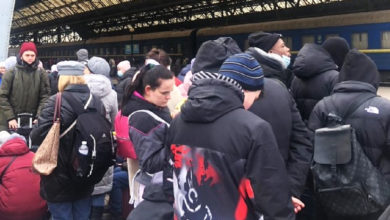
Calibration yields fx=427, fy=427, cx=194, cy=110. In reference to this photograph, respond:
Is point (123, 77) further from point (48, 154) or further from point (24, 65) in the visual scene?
point (48, 154)

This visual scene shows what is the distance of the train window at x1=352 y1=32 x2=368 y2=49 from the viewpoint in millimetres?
14695

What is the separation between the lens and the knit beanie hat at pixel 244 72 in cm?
220

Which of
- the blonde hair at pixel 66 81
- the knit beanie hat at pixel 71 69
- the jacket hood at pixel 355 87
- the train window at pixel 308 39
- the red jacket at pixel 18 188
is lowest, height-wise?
the red jacket at pixel 18 188

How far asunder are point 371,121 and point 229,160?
154 cm

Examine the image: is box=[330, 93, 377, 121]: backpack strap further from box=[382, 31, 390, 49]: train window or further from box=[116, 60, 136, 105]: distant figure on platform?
box=[382, 31, 390, 49]: train window

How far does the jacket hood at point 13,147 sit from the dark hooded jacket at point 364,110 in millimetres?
2668

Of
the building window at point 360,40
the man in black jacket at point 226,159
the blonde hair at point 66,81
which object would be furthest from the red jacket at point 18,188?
the building window at point 360,40

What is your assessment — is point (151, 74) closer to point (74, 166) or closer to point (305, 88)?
point (74, 166)

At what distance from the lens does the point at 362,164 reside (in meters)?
2.97

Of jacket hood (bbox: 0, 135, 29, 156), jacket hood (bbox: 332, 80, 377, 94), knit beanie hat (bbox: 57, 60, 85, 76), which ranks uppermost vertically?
knit beanie hat (bbox: 57, 60, 85, 76)

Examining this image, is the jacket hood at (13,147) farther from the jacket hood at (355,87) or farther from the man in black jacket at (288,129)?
the jacket hood at (355,87)

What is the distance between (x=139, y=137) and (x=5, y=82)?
3.60 m

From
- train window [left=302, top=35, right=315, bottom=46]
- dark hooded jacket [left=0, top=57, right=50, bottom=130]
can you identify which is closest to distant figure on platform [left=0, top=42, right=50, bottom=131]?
dark hooded jacket [left=0, top=57, right=50, bottom=130]

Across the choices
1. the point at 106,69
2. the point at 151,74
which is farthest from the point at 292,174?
the point at 106,69
